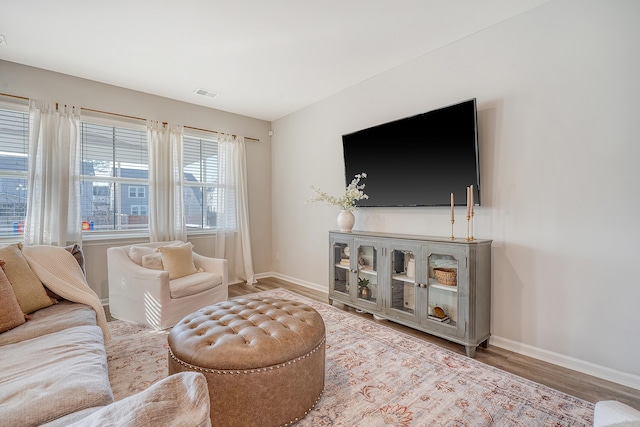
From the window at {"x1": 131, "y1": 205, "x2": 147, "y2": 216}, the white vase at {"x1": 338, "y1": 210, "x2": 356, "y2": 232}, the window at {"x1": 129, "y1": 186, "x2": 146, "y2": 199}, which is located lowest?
the white vase at {"x1": 338, "y1": 210, "x2": 356, "y2": 232}

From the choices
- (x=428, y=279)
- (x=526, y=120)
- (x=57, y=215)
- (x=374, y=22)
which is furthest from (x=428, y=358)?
(x=57, y=215)

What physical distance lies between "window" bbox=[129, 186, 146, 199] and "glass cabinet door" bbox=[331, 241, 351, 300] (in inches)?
103

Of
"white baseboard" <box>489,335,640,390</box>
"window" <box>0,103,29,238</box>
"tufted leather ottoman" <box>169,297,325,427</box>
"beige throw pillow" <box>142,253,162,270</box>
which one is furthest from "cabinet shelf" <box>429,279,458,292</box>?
"window" <box>0,103,29,238</box>

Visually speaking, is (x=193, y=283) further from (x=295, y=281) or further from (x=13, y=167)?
(x=13, y=167)

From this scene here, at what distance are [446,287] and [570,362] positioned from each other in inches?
37.2

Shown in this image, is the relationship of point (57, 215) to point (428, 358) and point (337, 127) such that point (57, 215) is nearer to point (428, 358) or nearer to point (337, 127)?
point (337, 127)

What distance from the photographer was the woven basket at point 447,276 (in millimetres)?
2481

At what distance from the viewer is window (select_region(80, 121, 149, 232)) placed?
3637 mm

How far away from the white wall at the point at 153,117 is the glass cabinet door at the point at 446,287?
316 cm

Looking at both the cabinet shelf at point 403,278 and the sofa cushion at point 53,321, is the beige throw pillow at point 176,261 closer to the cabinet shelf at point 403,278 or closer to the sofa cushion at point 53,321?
the sofa cushion at point 53,321

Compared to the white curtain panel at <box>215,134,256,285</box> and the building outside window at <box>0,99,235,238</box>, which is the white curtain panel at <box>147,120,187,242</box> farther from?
the white curtain panel at <box>215,134,256,285</box>

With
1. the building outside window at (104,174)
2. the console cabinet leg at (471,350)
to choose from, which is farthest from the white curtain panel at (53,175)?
the console cabinet leg at (471,350)

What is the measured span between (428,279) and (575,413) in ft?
3.88

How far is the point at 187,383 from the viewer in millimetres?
613
